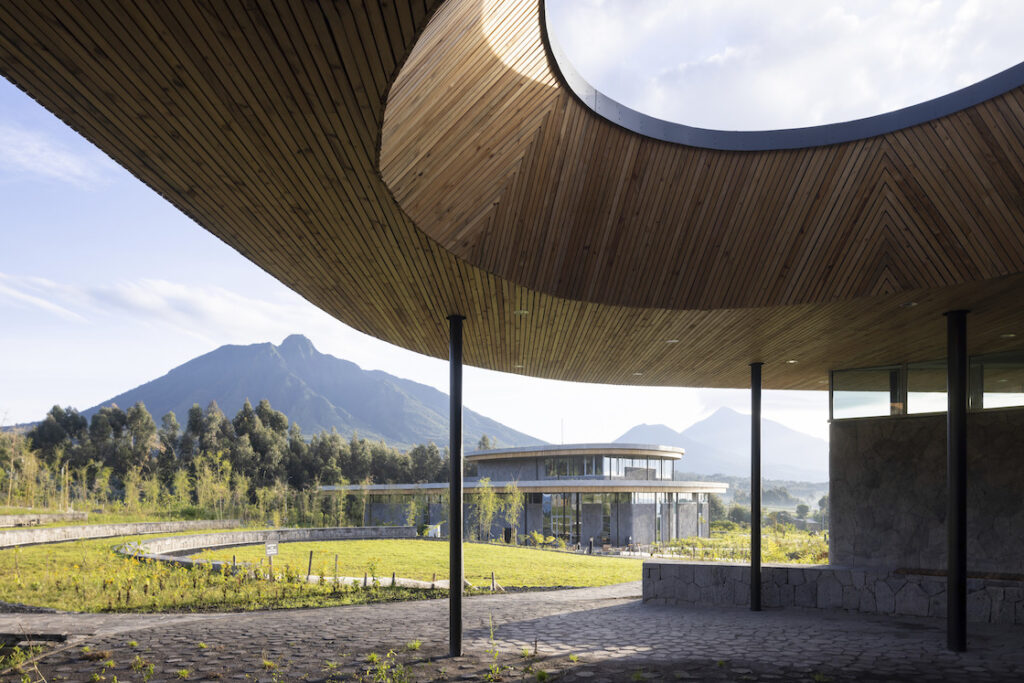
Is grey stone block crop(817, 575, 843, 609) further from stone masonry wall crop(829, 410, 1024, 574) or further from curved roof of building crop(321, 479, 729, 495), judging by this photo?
curved roof of building crop(321, 479, 729, 495)

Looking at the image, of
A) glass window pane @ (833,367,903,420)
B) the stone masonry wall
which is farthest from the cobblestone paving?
glass window pane @ (833,367,903,420)

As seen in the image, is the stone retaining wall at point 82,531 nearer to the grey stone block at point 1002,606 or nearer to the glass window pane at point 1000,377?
the grey stone block at point 1002,606

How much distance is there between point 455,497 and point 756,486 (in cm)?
684

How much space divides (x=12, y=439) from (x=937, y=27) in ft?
152

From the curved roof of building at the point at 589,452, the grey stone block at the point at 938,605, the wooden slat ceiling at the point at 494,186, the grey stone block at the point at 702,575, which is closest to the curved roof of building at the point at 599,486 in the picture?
the curved roof of building at the point at 589,452

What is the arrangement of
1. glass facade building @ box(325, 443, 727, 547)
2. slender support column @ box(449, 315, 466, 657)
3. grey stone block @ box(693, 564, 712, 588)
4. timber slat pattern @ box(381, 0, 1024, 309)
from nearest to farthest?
timber slat pattern @ box(381, 0, 1024, 309), slender support column @ box(449, 315, 466, 657), grey stone block @ box(693, 564, 712, 588), glass facade building @ box(325, 443, 727, 547)

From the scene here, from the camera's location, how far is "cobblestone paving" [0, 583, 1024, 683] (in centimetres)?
782

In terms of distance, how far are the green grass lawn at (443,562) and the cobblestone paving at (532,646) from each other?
16.6ft

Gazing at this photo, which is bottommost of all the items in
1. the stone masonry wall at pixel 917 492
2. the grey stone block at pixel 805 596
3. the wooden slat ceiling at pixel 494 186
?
the grey stone block at pixel 805 596

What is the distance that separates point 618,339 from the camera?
36.8ft

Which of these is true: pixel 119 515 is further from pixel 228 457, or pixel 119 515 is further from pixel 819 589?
pixel 819 589

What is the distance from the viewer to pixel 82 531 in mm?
24719

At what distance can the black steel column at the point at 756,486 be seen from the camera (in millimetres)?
12836

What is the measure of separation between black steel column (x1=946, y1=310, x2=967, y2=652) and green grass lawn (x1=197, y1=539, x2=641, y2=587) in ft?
33.8
